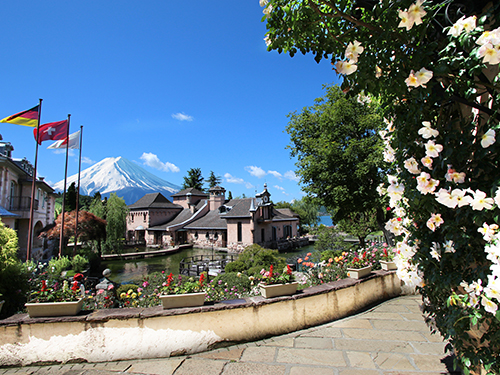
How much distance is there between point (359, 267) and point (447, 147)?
5.18 metres

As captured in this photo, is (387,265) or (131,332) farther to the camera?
(387,265)

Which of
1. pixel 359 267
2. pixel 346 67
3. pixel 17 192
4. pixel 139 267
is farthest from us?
pixel 139 267

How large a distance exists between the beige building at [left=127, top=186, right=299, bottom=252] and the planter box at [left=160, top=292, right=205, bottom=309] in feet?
97.5

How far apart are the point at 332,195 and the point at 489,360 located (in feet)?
44.4

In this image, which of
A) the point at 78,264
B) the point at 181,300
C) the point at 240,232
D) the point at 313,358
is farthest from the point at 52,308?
the point at 240,232

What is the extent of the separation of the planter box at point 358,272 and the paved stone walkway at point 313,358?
140 centimetres

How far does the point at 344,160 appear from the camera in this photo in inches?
559

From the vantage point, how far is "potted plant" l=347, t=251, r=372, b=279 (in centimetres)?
608

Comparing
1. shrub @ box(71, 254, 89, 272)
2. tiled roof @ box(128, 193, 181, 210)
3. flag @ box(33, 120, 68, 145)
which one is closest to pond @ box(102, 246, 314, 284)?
shrub @ box(71, 254, 89, 272)

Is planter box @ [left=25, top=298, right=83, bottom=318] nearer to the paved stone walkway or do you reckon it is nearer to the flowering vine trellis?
the paved stone walkway

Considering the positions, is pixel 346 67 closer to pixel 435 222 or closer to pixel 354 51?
pixel 354 51

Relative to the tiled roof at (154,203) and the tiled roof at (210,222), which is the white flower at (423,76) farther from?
the tiled roof at (154,203)

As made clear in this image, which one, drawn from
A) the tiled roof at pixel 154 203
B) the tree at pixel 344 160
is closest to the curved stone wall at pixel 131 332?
the tree at pixel 344 160

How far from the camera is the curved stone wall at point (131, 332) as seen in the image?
12.7ft
